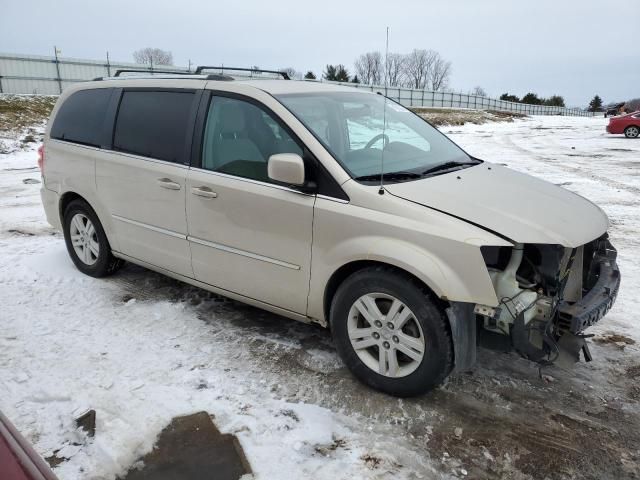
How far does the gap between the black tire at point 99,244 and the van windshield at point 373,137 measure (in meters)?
2.34

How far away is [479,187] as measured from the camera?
Answer: 3279 millimetres

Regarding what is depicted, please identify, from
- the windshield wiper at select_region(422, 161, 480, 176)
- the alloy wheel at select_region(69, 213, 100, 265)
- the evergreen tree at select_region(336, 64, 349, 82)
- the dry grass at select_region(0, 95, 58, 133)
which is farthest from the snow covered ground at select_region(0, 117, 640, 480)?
the evergreen tree at select_region(336, 64, 349, 82)

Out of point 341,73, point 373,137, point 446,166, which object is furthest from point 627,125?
point 341,73

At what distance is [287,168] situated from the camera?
3.05 meters

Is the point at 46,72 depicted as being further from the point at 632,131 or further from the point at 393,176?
the point at 632,131

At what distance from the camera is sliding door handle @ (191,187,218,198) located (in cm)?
361

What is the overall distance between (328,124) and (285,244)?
916 mm

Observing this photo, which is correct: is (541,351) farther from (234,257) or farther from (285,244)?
(234,257)

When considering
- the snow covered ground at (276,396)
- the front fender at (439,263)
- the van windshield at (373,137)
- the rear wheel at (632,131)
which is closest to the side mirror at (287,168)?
the van windshield at (373,137)

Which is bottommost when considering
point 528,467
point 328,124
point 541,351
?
point 528,467

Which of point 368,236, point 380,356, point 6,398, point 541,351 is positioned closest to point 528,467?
point 541,351

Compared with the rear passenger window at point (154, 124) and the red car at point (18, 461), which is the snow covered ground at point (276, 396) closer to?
the red car at point (18, 461)

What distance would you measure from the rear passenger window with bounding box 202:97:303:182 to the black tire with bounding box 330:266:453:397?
0.93 metres

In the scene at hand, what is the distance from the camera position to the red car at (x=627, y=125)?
2308 cm
